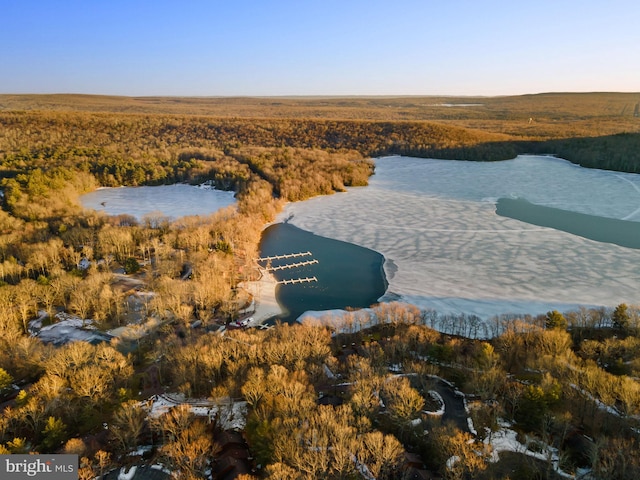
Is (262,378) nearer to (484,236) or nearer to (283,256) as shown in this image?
(283,256)

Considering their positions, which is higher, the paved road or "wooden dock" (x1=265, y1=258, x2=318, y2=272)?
the paved road

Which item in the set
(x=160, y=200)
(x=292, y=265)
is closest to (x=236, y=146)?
(x=160, y=200)

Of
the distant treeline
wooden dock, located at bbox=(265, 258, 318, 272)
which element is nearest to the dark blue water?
wooden dock, located at bbox=(265, 258, 318, 272)

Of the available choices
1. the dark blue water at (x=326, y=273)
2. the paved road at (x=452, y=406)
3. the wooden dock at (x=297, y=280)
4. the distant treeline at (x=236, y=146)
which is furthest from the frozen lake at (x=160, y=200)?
the paved road at (x=452, y=406)

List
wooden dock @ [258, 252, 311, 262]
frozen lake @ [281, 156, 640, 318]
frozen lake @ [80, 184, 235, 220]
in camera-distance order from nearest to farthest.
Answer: frozen lake @ [281, 156, 640, 318], wooden dock @ [258, 252, 311, 262], frozen lake @ [80, 184, 235, 220]

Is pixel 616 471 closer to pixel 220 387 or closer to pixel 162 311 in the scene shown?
pixel 220 387

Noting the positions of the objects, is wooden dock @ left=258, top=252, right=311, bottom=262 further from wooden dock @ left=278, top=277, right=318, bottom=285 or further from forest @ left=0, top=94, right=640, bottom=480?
wooden dock @ left=278, top=277, right=318, bottom=285
